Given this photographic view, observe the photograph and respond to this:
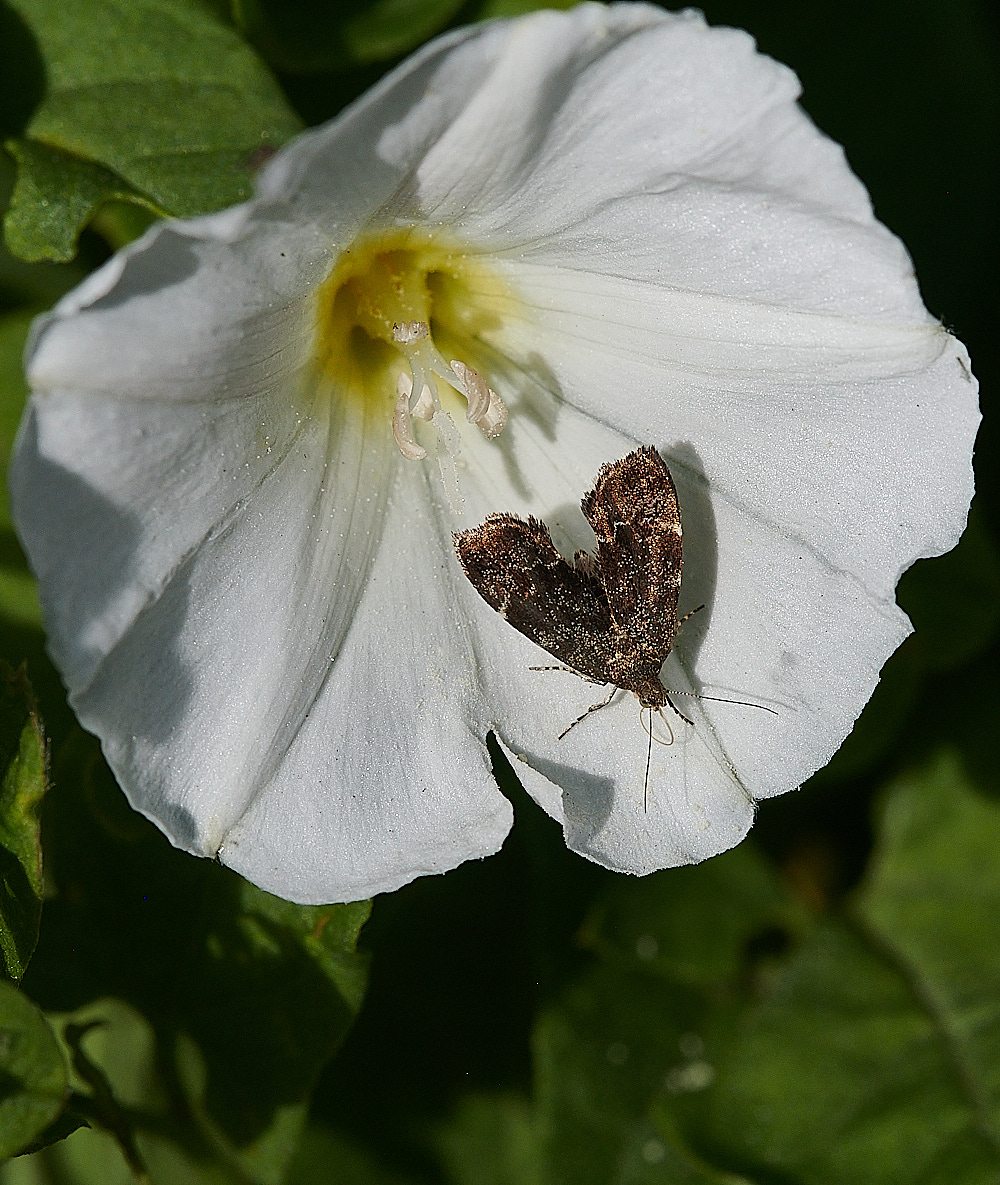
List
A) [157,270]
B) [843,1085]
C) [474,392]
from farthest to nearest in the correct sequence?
[843,1085] → [474,392] → [157,270]

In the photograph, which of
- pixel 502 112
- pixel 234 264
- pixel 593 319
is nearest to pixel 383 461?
pixel 593 319

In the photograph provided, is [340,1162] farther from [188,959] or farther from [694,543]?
[694,543]

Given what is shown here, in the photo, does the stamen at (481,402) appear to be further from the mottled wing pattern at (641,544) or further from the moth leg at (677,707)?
the moth leg at (677,707)

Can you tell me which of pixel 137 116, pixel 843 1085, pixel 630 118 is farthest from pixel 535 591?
pixel 843 1085

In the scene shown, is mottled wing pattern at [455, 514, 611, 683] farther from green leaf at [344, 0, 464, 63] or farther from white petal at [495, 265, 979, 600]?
green leaf at [344, 0, 464, 63]

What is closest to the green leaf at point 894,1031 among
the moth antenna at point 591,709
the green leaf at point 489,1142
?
the green leaf at point 489,1142
